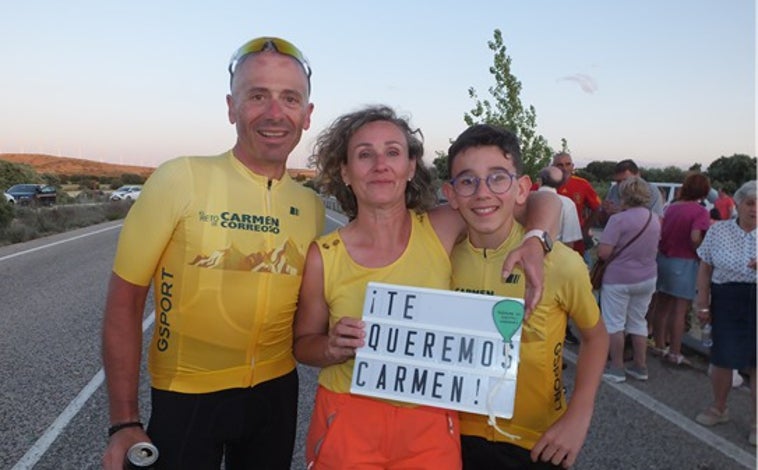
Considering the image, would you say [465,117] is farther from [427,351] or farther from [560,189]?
[427,351]

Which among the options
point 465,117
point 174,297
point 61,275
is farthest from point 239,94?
point 465,117

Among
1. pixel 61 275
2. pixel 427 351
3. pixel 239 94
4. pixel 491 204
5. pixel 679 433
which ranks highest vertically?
pixel 239 94

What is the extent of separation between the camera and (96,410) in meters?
4.86

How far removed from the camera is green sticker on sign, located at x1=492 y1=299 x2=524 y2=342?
1.99 metres

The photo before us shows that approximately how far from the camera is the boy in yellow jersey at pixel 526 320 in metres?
2.13

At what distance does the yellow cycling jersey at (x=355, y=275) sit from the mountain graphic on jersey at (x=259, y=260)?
0.12 m

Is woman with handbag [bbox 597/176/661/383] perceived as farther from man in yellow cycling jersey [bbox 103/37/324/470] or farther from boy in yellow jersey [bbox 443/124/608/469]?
man in yellow cycling jersey [bbox 103/37/324/470]

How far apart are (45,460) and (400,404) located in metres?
3.22

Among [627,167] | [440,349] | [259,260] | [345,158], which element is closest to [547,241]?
[440,349]

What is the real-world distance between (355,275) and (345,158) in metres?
0.50

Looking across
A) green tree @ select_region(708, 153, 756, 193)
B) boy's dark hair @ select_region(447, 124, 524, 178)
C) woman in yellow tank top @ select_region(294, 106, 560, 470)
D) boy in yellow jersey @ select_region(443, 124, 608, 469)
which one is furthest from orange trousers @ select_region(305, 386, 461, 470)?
green tree @ select_region(708, 153, 756, 193)

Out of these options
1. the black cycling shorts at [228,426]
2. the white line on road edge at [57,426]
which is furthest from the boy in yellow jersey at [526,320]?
the white line on road edge at [57,426]

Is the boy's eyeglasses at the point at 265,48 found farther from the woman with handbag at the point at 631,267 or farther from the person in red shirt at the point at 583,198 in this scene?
the person in red shirt at the point at 583,198

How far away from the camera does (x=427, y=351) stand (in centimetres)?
206
